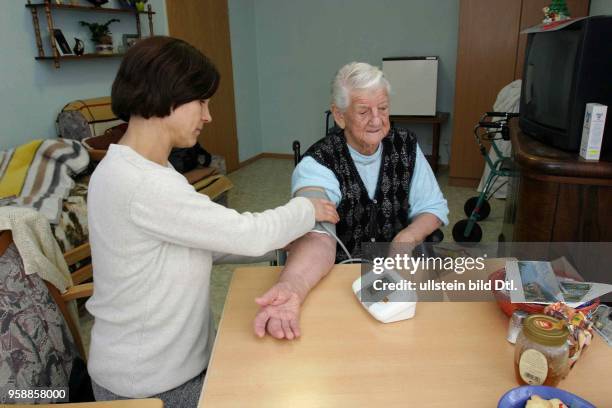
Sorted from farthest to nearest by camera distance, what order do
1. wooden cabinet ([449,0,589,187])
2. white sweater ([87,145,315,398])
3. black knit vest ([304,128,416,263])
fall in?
wooden cabinet ([449,0,589,187])
black knit vest ([304,128,416,263])
white sweater ([87,145,315,398])

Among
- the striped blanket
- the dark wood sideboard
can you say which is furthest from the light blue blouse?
the striped blanket

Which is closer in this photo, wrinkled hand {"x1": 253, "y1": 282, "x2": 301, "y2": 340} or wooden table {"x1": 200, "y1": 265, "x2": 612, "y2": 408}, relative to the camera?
wooden table {"x1": 200, "y1": 265, "x2": 612, "y2": 408}

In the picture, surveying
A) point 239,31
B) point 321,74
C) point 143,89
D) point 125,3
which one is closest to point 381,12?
point 321,74

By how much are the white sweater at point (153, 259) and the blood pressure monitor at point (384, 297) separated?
214 millimetres

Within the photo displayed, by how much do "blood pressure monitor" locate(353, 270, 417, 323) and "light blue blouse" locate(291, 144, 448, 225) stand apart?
18.7 inches

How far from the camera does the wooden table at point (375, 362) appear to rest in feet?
2.64

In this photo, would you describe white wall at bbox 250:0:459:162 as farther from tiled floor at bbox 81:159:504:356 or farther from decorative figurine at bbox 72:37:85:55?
decorative figurine at bbox 72:37:85:55

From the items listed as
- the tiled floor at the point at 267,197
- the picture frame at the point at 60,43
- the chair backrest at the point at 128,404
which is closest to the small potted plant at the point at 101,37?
the picture frame at the point at 60,43

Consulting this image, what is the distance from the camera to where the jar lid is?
76 cm

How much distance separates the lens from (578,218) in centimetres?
183

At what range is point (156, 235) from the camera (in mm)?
996

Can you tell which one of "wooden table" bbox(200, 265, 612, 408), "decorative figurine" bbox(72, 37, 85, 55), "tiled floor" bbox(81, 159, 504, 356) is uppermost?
"decorative figurine" bbox(72, 37, 85, 55)

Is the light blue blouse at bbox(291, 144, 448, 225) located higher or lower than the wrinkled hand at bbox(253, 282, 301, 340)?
higher

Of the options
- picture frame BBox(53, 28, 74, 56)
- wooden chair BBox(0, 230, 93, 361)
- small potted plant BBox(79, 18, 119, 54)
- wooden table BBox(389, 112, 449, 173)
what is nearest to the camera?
wooden chair BBox(0, 230, 93, 361)
